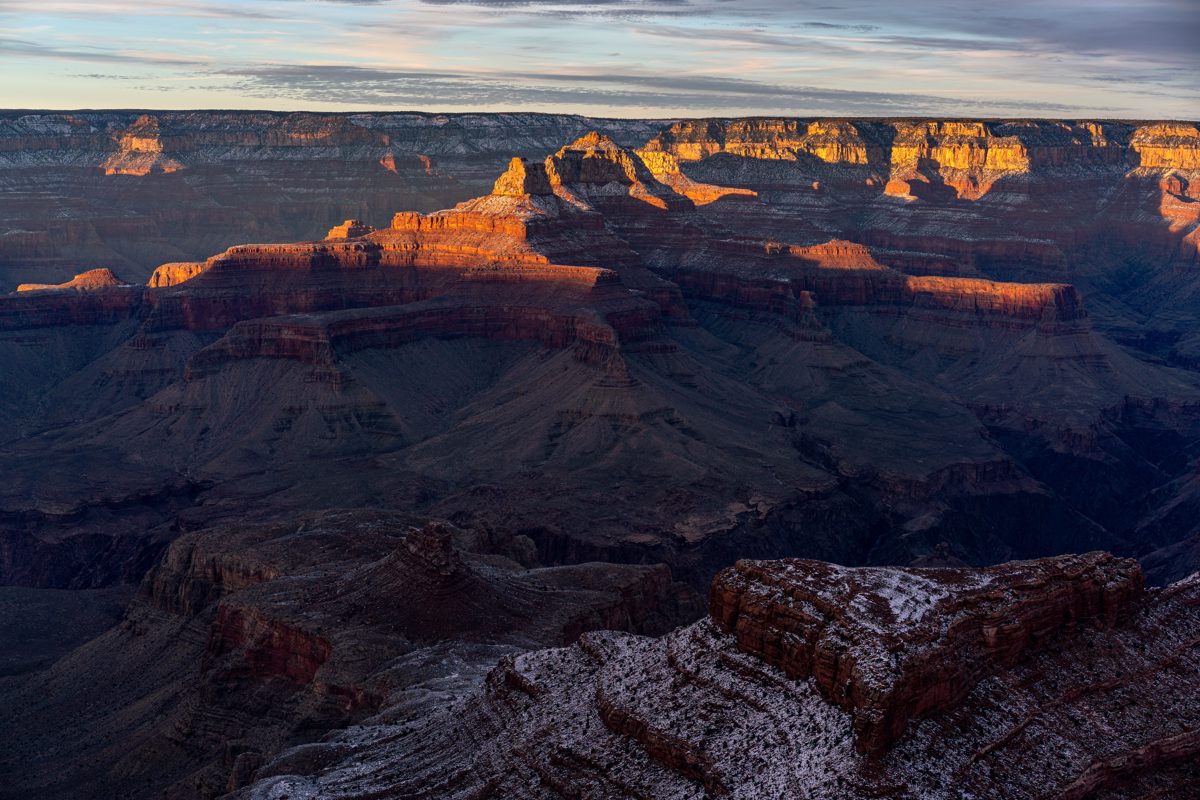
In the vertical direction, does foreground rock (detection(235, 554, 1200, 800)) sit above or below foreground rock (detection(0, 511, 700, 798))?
above

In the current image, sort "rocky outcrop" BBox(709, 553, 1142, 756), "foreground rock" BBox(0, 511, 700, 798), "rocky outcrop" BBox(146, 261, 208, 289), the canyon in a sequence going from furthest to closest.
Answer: "rocky outcrop" BBox(146, 261, 208, 289) < "foreground rock" BBox(0, 511, 700, 798) < the canyon < "rocky outcrop" BBox(709, 553, 1142, 756)

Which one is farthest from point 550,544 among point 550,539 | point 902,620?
point 902,620

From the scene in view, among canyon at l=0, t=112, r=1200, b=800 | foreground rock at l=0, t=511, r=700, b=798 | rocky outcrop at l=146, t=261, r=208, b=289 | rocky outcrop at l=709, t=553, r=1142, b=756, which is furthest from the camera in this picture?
rocky outcrop at l=146, t=261, r=208, b=289

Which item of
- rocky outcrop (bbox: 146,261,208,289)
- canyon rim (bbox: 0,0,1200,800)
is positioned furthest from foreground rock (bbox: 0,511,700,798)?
rocky outcrop (bbox: 146,261,208,289)

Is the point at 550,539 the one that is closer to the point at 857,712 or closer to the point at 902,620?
the point at 902,620

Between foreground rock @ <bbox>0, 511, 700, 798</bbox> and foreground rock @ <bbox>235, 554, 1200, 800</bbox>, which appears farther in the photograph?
foreground rock @ <bbox>0, 511, 700, 798</bbox>

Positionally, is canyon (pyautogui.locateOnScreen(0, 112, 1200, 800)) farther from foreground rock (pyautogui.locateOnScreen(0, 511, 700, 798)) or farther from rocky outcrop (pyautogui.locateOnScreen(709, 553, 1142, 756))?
foreground rock (pyautogui.locateOnScreen(0, 511, 700, 798))
